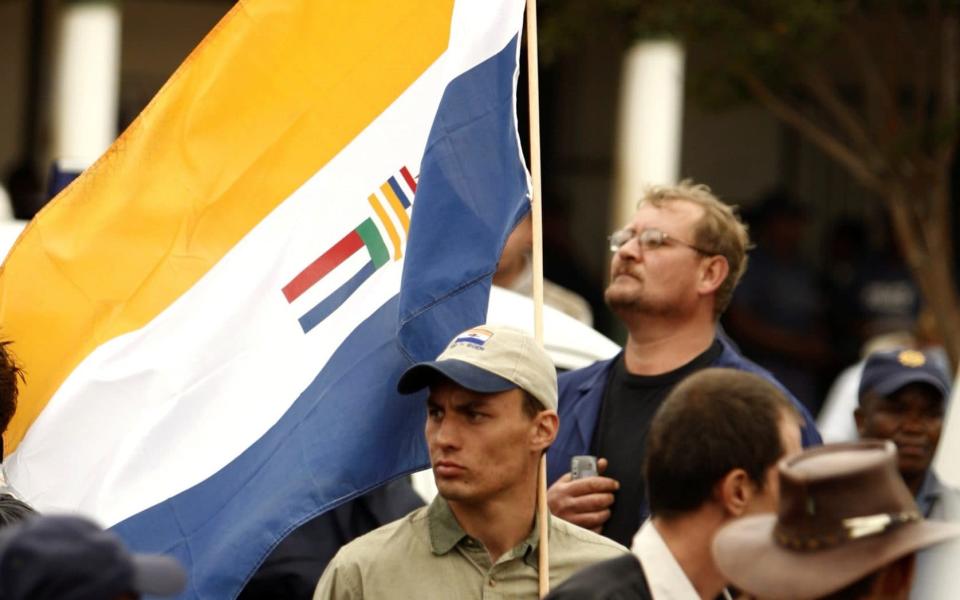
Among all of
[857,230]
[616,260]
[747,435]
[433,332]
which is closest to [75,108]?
[857,230]

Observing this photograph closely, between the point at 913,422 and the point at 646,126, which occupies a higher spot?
the point at 646,126

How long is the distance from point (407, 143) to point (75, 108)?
6875 mm

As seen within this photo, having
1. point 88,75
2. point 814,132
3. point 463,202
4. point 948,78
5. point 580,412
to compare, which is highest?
point 88,75

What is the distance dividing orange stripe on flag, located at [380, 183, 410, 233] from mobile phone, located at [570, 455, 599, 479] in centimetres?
82

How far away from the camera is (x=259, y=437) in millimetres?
5598

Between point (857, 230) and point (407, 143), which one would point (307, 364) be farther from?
point (857, 230)

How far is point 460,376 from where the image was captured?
505 centimetres

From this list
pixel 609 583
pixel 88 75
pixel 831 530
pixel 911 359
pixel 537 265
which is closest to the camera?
pixel 831 530

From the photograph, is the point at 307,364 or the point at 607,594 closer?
the point at 607,594

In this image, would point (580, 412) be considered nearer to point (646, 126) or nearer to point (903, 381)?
point (903, 381)

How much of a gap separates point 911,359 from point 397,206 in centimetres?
230

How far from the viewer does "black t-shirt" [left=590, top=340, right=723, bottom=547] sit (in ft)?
19.9

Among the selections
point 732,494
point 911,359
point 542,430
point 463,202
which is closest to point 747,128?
point 911,359

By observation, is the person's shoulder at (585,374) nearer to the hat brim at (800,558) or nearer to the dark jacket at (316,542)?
the dark jacket at (316,542)
